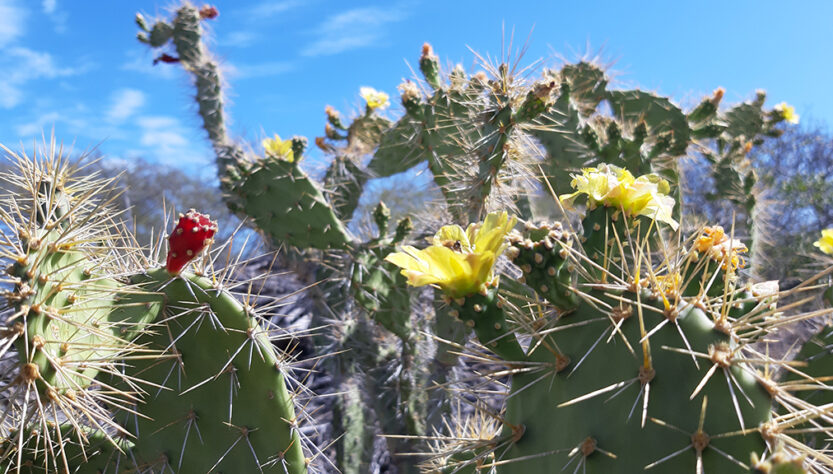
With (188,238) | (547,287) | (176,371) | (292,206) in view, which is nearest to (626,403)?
(547,287)

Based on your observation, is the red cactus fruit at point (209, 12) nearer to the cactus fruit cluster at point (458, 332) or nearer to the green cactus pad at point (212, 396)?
the cactus fruit cluster at point (458, 332)

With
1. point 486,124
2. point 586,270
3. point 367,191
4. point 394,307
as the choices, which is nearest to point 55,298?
point 586,270

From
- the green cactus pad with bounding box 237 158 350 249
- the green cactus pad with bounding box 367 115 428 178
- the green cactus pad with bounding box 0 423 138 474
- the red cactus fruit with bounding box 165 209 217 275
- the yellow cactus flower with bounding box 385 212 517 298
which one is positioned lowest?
the green cactus pad with bounding box 0 423 138 474

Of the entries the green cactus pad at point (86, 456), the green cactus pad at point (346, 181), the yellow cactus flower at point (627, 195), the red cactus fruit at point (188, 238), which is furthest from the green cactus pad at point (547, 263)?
the green cactus pad at point (346, 181)

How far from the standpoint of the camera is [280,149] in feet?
11.5

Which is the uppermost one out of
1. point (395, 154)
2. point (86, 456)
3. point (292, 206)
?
point (395, 154)

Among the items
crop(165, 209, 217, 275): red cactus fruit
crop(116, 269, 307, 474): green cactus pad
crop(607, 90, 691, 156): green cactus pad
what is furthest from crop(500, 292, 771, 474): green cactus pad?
crop(607, 90, 691, 156): green cactus pad

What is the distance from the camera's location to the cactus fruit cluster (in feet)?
3.37

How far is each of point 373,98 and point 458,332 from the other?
83.8 inches

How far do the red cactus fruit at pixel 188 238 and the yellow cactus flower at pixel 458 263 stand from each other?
674mm

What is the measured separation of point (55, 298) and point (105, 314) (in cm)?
18

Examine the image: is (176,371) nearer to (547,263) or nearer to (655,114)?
(547,263)

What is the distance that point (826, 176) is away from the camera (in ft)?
33.9

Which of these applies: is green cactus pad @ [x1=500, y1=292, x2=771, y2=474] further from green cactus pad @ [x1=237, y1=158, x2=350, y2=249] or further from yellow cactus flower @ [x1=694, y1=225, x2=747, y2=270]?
green cactus pad @ [x1=237, y1=158, x2=350, y2=249]
